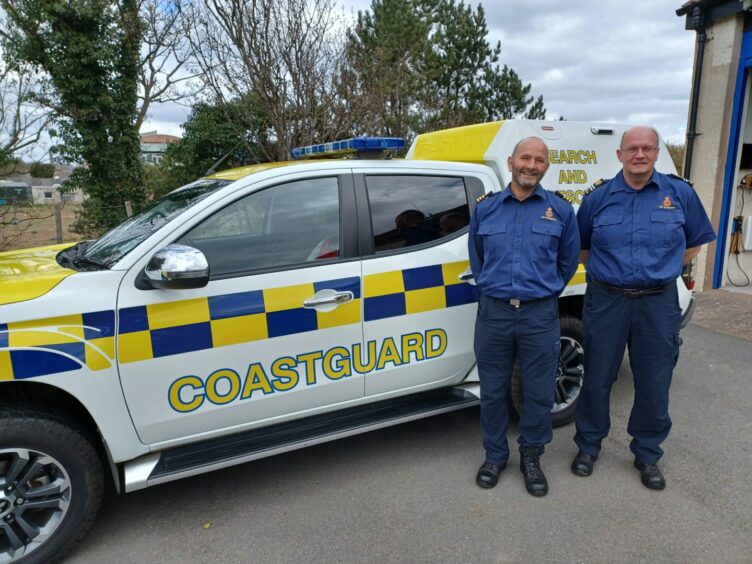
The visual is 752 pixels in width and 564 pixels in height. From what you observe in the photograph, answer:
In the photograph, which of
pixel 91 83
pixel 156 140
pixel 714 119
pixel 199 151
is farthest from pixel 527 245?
pixel 156 140

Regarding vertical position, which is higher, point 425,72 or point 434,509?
point 425,72

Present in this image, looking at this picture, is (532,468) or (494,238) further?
(532,468)

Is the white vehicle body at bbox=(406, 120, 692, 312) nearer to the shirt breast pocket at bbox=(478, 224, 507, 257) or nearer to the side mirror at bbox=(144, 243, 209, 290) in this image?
the shirt breast pocket at bbox=(478, 224, 507, 257)

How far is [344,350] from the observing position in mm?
2666

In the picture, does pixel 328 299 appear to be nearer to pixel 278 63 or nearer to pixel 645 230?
pixel 645 230

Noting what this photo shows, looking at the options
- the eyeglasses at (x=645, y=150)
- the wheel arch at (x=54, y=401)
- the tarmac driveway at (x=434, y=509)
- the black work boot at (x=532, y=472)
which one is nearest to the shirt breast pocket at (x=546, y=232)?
the eyeglasses at (x=645, y=150)

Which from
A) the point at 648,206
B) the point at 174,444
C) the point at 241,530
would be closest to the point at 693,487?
the point at 648,206

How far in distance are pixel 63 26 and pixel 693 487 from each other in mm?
11076

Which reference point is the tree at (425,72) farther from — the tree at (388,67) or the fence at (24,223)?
the fence at (24,223)

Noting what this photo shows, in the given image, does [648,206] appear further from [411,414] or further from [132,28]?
[132,28]

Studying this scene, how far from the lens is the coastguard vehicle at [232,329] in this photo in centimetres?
214

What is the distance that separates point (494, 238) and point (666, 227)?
83 centimetres

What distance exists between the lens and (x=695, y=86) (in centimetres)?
692

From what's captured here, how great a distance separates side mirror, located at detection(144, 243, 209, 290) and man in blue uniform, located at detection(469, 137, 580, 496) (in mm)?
1363
